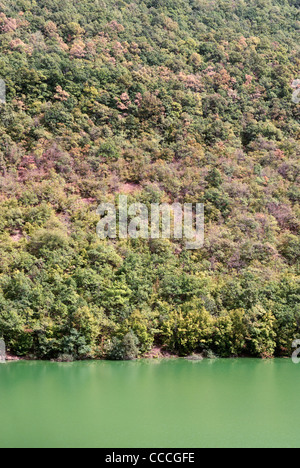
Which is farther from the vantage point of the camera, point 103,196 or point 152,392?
point 103,196

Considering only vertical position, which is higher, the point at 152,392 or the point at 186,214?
the point at 186,214

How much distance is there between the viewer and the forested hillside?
29391 millimetres

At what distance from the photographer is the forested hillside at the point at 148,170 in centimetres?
2939

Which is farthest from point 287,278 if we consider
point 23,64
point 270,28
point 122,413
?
point 270,28

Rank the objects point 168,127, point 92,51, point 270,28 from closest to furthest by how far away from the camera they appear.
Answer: point 168,127 → point 92,51 → point 270,28

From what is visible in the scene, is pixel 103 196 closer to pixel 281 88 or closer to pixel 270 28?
pixel 281 88

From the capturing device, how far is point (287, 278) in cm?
3158

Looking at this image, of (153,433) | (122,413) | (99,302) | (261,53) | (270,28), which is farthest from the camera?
(270,28)

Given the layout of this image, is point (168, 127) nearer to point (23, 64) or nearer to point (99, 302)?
point (23, 64)

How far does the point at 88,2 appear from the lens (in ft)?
193

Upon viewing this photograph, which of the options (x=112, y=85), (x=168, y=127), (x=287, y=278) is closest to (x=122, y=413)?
(x=287, y=278)

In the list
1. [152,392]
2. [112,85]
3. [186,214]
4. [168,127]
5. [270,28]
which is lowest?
[152,392]

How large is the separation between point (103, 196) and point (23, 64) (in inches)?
676

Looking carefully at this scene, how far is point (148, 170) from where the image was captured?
4231 cm
